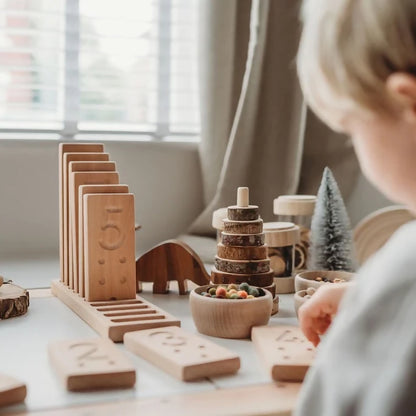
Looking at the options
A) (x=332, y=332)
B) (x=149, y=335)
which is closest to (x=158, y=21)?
(x=149, y=335)

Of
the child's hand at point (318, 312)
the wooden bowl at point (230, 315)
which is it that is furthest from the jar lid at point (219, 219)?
the child's hand at point (318, 312)

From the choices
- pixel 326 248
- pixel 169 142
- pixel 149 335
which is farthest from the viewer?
pixel 169 142

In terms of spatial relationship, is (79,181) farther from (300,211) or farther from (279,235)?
(300,211)

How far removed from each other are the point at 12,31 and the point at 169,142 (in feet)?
1.51

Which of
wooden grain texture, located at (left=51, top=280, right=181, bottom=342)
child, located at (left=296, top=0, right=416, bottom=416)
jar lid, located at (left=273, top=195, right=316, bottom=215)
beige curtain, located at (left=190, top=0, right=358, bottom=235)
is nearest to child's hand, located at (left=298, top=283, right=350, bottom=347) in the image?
wooden grain texture, located at (left=51, top=280, right=181, bottom=342)

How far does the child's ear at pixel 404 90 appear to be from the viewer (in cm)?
46

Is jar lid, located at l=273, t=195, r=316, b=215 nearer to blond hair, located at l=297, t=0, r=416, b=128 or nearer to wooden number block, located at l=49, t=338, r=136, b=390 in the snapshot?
wooden number block, located at l=49, t=338, r=136, b=390

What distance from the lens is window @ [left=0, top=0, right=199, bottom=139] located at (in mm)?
1781

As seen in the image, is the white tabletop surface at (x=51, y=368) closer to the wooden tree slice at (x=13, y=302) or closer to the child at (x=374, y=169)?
the wooden tree slice at (x=13, y=302)

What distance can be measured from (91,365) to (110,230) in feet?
1.00

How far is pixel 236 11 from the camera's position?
5.92ft

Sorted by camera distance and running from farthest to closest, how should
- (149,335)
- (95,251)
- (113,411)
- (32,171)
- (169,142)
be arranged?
(169,142)
(32,171)
(95,251)
(149,335)
(113,411)

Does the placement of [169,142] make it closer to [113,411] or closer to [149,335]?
[149,335]

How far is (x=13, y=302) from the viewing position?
0.98 m
